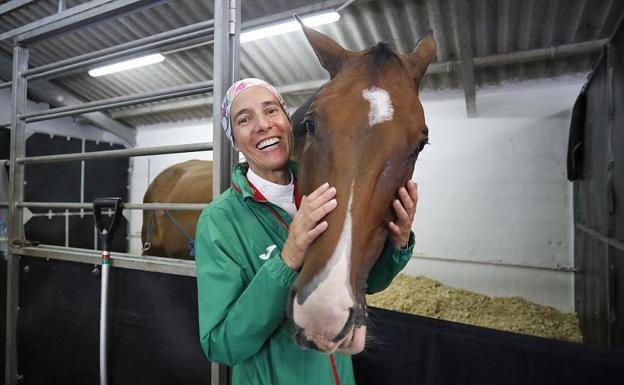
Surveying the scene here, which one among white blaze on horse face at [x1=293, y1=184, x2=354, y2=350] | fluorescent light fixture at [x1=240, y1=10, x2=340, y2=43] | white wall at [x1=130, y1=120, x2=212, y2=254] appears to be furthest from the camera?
white wall at [x1=130, y1=120, x2=212, y2=254]

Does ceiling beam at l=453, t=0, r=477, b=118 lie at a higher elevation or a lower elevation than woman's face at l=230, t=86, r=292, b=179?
higher

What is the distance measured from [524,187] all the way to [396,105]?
4.38m

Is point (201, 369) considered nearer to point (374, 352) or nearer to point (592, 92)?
point (374, 352)

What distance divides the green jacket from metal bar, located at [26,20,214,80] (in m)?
0.77

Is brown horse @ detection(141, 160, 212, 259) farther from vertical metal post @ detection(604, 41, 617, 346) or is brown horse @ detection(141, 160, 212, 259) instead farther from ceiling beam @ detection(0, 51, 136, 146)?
ceiling beam @ detection(0, 51, 136, 146)

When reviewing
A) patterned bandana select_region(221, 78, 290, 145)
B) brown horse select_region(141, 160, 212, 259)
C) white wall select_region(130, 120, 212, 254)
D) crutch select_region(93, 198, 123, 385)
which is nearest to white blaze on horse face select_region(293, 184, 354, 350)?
patterned bandana select_region(221, 78, 290, 145)

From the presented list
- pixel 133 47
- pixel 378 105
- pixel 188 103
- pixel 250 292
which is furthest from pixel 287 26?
pixel 250 292

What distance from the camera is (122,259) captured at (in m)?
1.61

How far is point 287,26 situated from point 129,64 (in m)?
2.69

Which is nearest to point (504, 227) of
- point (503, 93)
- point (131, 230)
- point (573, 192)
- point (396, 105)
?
point (573, 192)

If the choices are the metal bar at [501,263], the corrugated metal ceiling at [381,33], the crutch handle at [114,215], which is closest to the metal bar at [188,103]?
the corrugated metal ceiling at [381,33]

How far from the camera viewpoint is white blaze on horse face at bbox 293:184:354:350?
589 mm

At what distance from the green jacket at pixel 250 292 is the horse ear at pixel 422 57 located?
476mm

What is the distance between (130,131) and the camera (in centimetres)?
756
